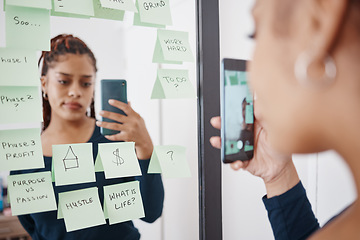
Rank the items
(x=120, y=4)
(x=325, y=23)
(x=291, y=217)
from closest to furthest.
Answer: (x=325, y=23), (x=291, y=217), (x=120, y=4)

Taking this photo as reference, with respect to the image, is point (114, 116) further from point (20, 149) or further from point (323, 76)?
point (323, 76)

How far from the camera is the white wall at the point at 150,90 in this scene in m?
0.75

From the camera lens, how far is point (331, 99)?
0.88 feet

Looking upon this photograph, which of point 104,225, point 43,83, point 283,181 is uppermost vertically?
point 43,83

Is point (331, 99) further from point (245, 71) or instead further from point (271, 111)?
point (245, 71)

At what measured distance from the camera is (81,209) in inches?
28.6

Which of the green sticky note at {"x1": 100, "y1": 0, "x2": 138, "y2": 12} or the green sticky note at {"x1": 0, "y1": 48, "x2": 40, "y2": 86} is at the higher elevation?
the green sticky note at {"x1": 100, "y1": 0, "x2": 138, "y2": 12}

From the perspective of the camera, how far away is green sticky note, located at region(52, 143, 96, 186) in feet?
2.32

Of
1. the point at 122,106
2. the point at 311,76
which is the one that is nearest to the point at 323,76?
the point at 311,76

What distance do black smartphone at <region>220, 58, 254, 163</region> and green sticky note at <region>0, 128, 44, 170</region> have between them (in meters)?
0.39

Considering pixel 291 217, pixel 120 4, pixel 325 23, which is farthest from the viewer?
pixel 120 4

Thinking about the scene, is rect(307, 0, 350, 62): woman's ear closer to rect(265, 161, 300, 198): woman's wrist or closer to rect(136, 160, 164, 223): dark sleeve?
rect(265, 161, 300, 198): woman's wrist

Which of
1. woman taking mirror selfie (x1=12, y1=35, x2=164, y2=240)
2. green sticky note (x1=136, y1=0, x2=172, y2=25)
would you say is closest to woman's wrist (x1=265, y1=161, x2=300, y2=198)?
woman taking mirror selfie (x1=12, y1=35, x2=164, y2=240)

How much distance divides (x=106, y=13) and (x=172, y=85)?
228 mm
